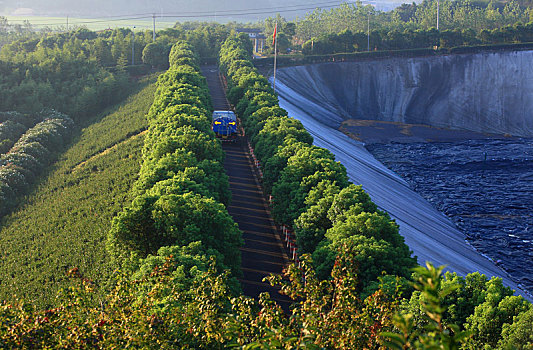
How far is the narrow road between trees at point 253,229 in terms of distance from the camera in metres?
30.1

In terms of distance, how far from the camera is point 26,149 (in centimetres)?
6009

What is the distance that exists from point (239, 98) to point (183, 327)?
182ft

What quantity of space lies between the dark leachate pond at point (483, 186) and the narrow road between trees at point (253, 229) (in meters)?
22.7

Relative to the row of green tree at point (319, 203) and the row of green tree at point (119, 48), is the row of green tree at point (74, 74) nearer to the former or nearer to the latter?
the row of green tree at point (119, 48)

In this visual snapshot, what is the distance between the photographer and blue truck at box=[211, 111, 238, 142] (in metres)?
55.9

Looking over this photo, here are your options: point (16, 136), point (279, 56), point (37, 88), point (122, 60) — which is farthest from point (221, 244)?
point (279, 56)

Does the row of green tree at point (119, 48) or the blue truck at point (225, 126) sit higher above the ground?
the row of green tree at point (119, 48)

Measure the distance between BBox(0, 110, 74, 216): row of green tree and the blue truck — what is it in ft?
71.1

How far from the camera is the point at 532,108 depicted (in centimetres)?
10294

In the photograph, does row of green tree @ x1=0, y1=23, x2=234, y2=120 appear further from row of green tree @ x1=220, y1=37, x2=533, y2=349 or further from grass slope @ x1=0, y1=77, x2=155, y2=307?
row of green tree @ x1=220, y1=37, x2=533, y2=349

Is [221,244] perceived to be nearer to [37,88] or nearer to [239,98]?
[239,98]

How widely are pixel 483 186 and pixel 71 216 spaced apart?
52.3 meters

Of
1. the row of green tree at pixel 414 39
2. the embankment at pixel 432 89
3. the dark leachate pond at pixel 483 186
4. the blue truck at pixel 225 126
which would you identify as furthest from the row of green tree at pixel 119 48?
the blue truck at pixel 225 126

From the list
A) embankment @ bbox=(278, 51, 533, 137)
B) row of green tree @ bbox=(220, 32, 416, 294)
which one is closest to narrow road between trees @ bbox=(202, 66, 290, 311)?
row of green tree @ bbox=(220, 32, 416, 294)
